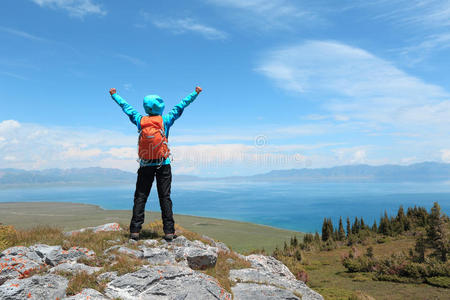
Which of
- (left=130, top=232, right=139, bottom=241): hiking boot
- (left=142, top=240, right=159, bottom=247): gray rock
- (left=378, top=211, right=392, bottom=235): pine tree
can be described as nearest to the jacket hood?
(left=130, top=232, right=139, bottom=241): hiking boot

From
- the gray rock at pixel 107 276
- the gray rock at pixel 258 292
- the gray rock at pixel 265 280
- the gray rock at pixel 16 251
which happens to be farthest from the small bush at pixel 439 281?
the gray rock at pixel 16 251

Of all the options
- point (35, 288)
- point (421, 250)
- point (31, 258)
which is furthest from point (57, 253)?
point (421, 250)

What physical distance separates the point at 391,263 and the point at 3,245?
18.9 m

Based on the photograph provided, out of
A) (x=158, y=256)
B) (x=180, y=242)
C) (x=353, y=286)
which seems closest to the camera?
(x=158, y=256)

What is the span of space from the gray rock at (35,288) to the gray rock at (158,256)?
1.74 m

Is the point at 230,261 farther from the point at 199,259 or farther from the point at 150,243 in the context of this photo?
the point at 150,243

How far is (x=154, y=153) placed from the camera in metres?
7.05

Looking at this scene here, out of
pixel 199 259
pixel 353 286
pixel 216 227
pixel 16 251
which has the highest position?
pixel 16 251

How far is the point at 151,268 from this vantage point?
5.12 metres

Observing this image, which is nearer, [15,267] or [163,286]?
[163,286]

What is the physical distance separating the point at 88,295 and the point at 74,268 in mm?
1145

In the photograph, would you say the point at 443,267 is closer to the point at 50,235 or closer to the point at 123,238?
the point at 123,238

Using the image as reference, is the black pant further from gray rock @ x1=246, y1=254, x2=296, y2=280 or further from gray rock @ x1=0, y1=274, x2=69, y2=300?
gray rock @ x1=246, y1=254, x2=296, y2=280

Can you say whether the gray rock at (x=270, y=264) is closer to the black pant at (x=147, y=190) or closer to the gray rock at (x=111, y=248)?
the black pant at (x=147, y=190)
